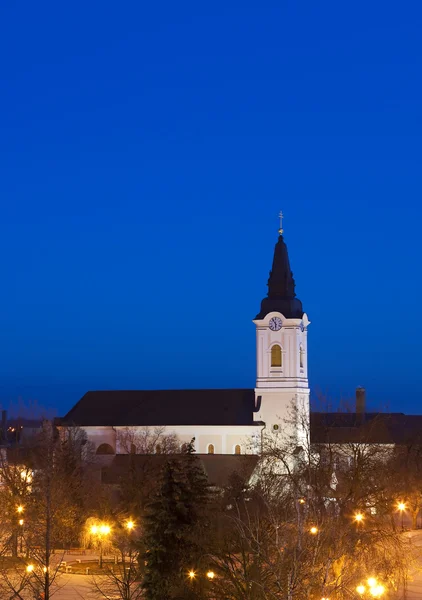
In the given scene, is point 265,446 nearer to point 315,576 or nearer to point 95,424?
point 95,424

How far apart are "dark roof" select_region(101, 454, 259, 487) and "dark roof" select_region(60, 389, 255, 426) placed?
20.0ft

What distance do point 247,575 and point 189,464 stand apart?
37.3 ft

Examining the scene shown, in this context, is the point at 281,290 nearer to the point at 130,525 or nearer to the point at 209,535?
the point at 130,525

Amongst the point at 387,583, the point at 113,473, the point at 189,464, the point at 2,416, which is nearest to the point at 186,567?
the point at 189,464

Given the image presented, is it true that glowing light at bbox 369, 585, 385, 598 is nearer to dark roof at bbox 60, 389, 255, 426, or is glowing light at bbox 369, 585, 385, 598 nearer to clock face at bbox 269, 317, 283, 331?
dark roof at bbox 60, 389, 255, 426

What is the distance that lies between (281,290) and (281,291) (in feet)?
0.28

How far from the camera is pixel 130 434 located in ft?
294

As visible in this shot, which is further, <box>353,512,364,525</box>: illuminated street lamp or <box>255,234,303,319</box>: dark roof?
<box>255,234,303,319</box>: dark roof

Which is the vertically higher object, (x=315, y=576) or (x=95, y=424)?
(x=95, y=424)

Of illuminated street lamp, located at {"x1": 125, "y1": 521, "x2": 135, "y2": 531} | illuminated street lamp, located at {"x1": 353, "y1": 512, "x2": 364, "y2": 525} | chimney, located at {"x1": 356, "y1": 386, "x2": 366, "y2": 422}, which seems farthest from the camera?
chimney, located at {"x1": 356, "y1": 386, "x2": 366, "y2": 422}

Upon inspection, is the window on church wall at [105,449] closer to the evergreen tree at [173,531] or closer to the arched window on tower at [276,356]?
the arched window on tower at [276,356]

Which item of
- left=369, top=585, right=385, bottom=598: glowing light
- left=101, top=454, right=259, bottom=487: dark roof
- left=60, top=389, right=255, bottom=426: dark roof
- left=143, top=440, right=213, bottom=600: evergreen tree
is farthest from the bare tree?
left=60, top=389, right=255, bottom=426: dark roof

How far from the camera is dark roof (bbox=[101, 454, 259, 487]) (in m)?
71.6

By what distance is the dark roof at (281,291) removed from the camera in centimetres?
8675
